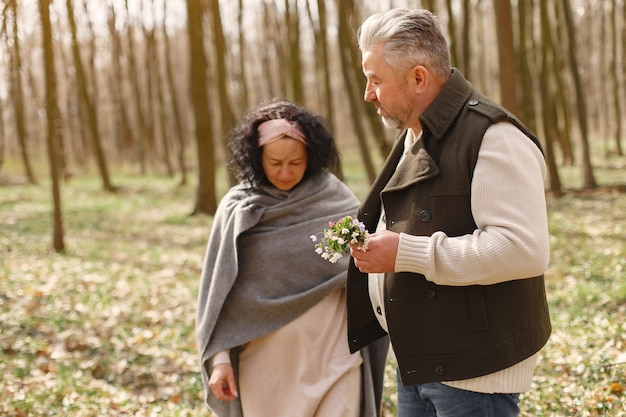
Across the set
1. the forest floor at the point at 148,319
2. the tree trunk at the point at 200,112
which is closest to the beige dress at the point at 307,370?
the forest floor at the point at 148,319

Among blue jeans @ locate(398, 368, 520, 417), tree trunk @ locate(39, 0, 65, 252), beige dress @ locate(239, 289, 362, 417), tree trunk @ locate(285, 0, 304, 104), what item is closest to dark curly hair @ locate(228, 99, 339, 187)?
beige dress @ locate(239, 289, 362, 417)

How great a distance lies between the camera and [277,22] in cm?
2600

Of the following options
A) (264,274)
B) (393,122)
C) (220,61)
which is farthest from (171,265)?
(393,122)

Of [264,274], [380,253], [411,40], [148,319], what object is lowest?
[148,319]

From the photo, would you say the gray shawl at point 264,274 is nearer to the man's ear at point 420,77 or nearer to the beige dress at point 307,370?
the beige dress at point 307,370

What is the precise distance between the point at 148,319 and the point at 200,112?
293 inches

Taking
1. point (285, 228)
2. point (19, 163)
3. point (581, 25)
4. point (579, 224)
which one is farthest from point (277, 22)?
point (285, 228)

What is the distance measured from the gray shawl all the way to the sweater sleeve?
113 centimetres

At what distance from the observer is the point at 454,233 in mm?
2029

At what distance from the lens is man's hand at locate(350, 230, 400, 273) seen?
201 cm

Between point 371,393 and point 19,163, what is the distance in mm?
39280

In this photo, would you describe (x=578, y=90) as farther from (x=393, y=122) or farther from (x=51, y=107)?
(x=393, y=122)

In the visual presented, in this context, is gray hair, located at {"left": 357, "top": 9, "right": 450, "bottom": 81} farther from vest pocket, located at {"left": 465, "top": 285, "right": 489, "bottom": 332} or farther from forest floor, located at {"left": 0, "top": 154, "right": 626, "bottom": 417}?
forest floor, located at {"left": 0, "top": 154, "right": 626, "bottom": 417}

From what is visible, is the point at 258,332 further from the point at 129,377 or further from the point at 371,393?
the point at 129,377
